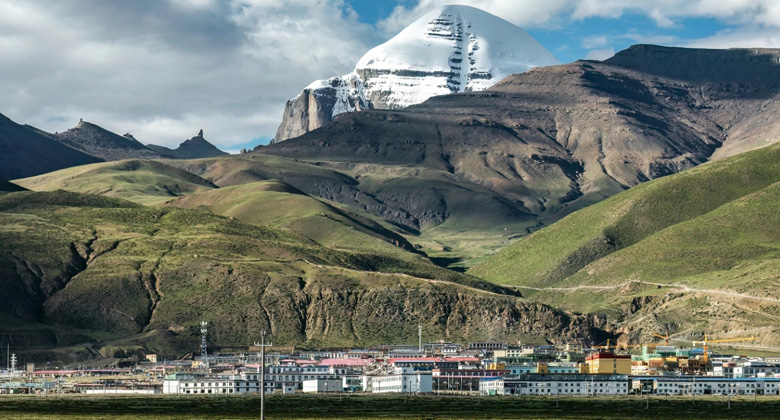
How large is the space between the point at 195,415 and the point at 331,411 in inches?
817

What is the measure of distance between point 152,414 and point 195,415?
6595 millimetres

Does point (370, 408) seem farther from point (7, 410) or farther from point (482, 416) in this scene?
point (7, 410)

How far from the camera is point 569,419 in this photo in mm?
173000

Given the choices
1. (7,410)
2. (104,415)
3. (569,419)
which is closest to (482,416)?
(569,419)

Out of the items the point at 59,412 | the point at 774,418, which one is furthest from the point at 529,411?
the point at 59,412

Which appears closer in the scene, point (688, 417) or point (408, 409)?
point (688, 417)

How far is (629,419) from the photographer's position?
174m

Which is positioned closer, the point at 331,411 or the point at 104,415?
the point at 104,415

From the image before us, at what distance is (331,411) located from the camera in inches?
7392

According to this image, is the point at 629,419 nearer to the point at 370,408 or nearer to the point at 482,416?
the point at 482,416

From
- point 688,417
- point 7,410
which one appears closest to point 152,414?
point 7,410

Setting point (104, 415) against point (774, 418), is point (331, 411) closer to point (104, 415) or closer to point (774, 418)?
point (104, 415)

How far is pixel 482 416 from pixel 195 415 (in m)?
35.7

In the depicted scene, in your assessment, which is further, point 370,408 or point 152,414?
point 370,408
